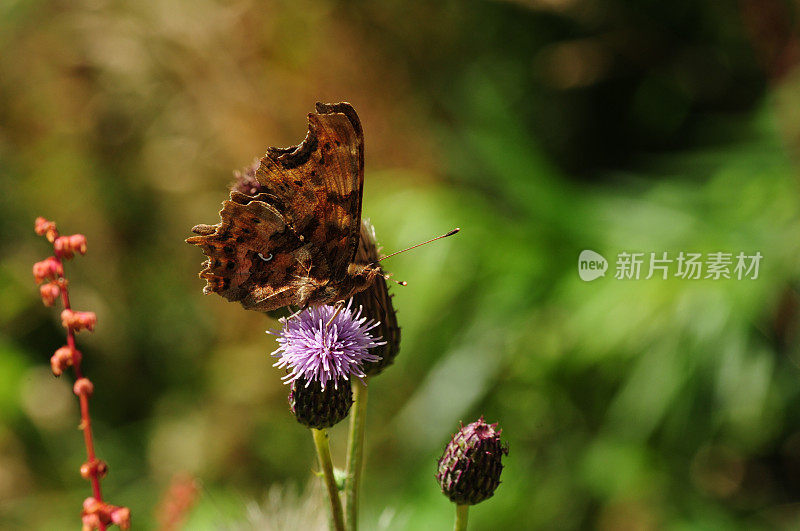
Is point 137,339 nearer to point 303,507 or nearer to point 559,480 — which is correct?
point 559,480

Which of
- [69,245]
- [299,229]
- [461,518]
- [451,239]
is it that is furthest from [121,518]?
[451,239]

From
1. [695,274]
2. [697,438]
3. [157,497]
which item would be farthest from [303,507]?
[157,497]

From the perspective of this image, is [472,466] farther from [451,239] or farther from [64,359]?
[451,239]

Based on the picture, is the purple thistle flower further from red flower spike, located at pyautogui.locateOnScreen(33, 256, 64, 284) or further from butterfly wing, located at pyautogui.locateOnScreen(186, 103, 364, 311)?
red flower spike, located at pyautogui.locateOnScreen(33, 256, 64, 284)

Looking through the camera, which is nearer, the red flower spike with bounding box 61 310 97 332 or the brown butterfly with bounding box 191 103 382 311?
the red flower spike with bounding box 61 310 97 332

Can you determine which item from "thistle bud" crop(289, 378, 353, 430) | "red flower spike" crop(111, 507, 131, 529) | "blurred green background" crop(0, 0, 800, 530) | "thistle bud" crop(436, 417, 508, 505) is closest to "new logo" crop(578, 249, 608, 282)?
"blurred green background" crop(0, 0, 800, 530)

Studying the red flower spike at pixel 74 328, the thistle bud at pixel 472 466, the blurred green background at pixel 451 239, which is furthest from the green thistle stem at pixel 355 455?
the blurred green background at pixel 451 239
